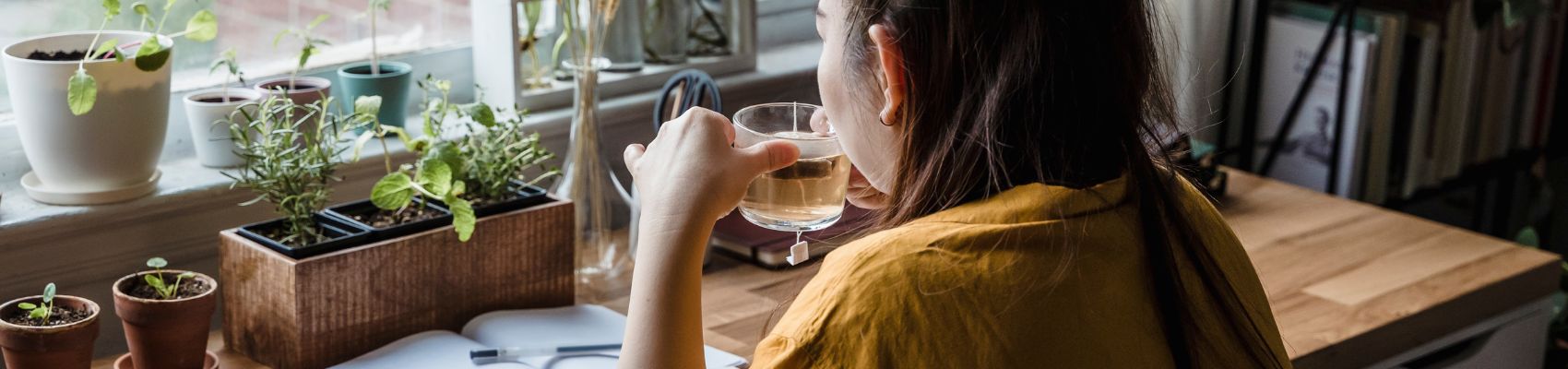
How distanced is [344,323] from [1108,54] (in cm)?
71

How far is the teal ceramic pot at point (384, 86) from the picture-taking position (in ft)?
4.99

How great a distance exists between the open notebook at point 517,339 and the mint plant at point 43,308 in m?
0.23

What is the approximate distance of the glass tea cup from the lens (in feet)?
3.44

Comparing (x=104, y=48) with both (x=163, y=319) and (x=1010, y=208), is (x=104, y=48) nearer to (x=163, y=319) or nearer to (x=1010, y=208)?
(x=163, y=319)

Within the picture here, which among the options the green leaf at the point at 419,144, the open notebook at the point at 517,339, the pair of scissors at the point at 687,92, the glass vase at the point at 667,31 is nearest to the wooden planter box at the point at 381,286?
the open notebook at the point at 517,339

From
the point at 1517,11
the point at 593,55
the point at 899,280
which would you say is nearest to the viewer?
the point at 899,280

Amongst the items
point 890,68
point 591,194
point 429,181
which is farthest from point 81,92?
point 890,68

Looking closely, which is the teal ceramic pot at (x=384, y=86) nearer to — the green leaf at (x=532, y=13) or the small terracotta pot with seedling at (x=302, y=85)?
the small terracotta pot with seedling at (x=302, y=85)

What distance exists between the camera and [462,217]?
Answer: 1257 millimetres

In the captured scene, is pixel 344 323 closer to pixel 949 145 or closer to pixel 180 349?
pixel 180 349

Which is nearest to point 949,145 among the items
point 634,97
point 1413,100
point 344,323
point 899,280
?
point 899,280

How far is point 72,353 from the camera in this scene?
42.6 inches

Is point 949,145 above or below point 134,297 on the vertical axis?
above

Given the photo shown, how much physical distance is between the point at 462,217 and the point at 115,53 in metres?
0.33
